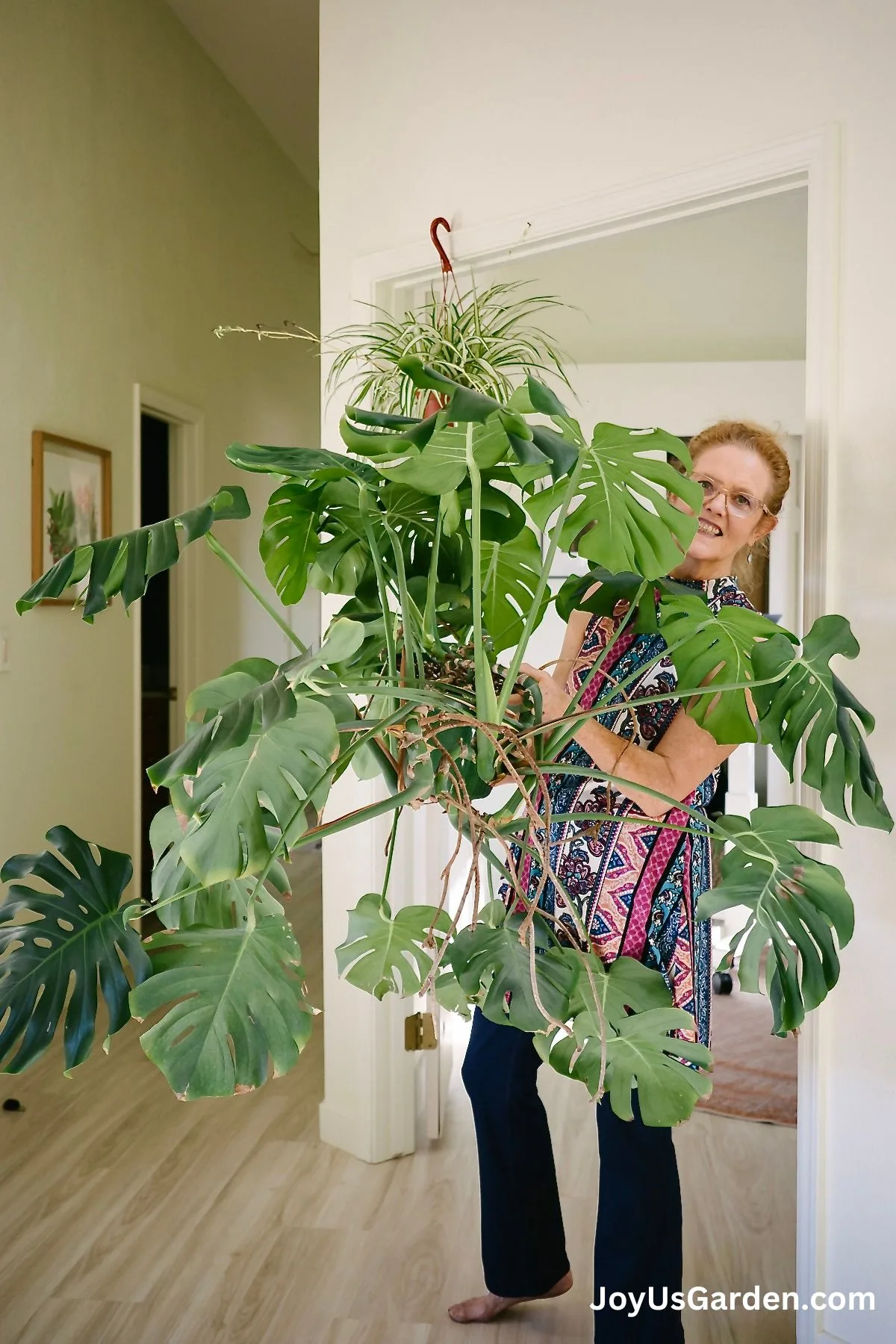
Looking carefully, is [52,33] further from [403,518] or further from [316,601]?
[316,601]

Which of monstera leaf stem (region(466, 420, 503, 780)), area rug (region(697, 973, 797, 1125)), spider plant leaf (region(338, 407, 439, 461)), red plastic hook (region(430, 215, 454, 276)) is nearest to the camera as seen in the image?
spider plant leaf (region(338, 407, 439, 461))

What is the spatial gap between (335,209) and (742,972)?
1.95 meters

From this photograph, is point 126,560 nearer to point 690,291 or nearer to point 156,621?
point 690,291

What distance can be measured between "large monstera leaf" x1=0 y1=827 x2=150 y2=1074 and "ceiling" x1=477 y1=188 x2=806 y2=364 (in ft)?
8.59

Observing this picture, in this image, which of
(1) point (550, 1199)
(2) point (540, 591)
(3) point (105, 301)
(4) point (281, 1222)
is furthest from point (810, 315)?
(3) point (105, 301)

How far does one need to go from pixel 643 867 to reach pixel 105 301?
3.15 meters

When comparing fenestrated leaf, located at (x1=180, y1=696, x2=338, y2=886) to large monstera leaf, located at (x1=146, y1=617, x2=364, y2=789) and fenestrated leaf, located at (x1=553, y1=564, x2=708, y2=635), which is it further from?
fenestrated leaf, located at (x1=553, y1=564, x2=708, y2=635)

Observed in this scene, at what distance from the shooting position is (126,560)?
1141 mm

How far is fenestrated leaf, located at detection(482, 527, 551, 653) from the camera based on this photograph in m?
1.38

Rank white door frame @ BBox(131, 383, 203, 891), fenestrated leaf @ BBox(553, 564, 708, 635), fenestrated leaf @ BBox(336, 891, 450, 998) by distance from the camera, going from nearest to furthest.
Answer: fenestrated leaf @ BBox(553, 564, 708, 635) < fenestrated leaf @ BBox(336, 891, 450, 998) < white door frame @ BBox(131, 383, 203, 891)

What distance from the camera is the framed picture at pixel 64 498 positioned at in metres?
3.38

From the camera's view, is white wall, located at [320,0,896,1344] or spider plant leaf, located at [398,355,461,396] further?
white wall, located at [320,0,896,1344]

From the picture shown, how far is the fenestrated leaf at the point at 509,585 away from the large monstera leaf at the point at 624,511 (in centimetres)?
14

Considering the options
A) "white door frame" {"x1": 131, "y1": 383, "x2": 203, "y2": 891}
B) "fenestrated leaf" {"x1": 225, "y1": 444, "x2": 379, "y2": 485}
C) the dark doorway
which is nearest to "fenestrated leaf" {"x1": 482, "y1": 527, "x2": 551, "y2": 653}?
"fenestrated leaf" {"x1": 225, "y1": 444, "x2": 379, "y2": 485}
